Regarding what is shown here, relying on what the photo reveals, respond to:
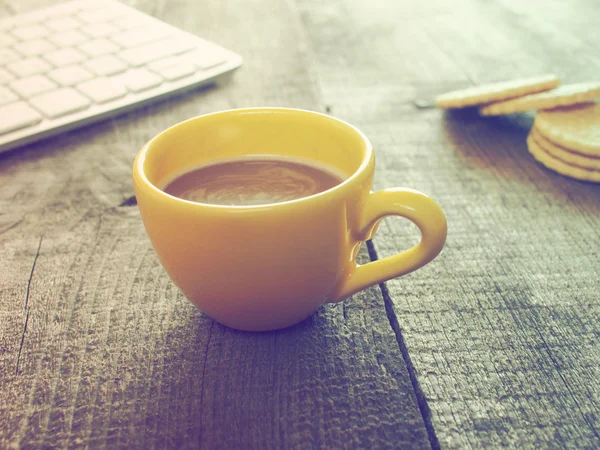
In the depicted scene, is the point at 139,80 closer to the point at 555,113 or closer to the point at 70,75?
the point at 70,75

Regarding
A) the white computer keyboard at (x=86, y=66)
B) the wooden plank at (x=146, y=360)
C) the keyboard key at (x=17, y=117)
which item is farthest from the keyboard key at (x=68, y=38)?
the wooden plank at (x=146, y=360)

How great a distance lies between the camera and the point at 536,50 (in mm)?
952

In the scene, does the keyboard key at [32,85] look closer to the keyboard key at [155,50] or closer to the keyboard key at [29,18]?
the keyboard key at [155,50]

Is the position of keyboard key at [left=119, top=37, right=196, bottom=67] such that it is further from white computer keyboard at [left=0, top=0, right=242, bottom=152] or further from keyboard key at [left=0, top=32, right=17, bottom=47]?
keyboard key at [left=0, top=32, right=17, bottom=47]

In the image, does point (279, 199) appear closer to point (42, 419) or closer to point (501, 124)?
point (42, 419)

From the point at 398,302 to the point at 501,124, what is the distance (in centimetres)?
41

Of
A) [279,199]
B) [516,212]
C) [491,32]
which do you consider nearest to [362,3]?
[491,32]

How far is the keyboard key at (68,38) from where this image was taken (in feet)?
2.76

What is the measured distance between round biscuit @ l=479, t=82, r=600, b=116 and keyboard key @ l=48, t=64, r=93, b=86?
1.83 feet

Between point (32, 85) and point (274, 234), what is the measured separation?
0.56m

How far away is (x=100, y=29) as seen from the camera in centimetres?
89

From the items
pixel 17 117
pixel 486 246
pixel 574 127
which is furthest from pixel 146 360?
pixel 574 127

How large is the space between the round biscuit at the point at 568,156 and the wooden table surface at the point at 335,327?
0.07 ft

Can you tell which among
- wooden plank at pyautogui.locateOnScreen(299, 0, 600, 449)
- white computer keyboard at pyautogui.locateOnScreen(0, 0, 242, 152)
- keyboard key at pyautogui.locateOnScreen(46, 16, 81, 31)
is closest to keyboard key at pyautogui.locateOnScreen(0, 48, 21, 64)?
white computer keyboard at pyautogui.locateOnScreen(0, 0, 242, 152)
